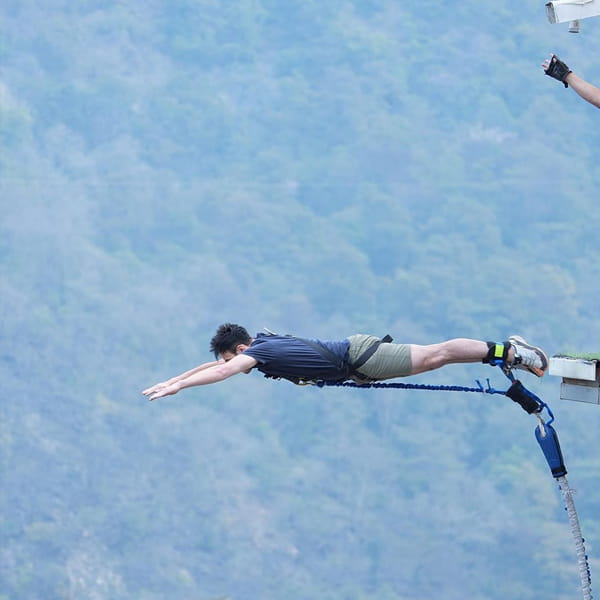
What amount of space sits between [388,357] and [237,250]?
290 inches

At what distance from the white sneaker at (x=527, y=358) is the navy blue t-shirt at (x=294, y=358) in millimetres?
1103

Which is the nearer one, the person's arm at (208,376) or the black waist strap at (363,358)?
the person's arm at (208,376)

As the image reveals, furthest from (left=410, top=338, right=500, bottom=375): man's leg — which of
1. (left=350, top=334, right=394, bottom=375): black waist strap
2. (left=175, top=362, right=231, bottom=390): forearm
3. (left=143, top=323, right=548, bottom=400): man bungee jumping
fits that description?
(left=175, top=362, right=231, bottom=390): forearm

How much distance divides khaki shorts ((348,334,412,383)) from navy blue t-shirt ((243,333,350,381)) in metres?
0.09

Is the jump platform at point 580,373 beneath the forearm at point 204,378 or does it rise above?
above

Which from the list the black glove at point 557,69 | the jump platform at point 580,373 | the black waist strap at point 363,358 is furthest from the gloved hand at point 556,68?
the black waist strap at point 363,358

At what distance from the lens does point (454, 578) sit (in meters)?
14.3

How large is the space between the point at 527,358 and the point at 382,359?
0.94 metres

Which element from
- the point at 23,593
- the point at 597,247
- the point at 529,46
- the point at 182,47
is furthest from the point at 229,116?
the point at 23,593

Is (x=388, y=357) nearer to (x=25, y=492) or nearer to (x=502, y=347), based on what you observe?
(x=502, y=347)

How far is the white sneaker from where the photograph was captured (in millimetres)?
7594

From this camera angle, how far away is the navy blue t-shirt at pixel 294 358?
7.50 metres

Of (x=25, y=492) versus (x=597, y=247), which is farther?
(x=597, y=247)

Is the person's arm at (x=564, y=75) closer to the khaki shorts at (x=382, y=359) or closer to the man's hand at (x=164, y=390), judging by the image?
the khaki shorts at (x=382, y=359)
